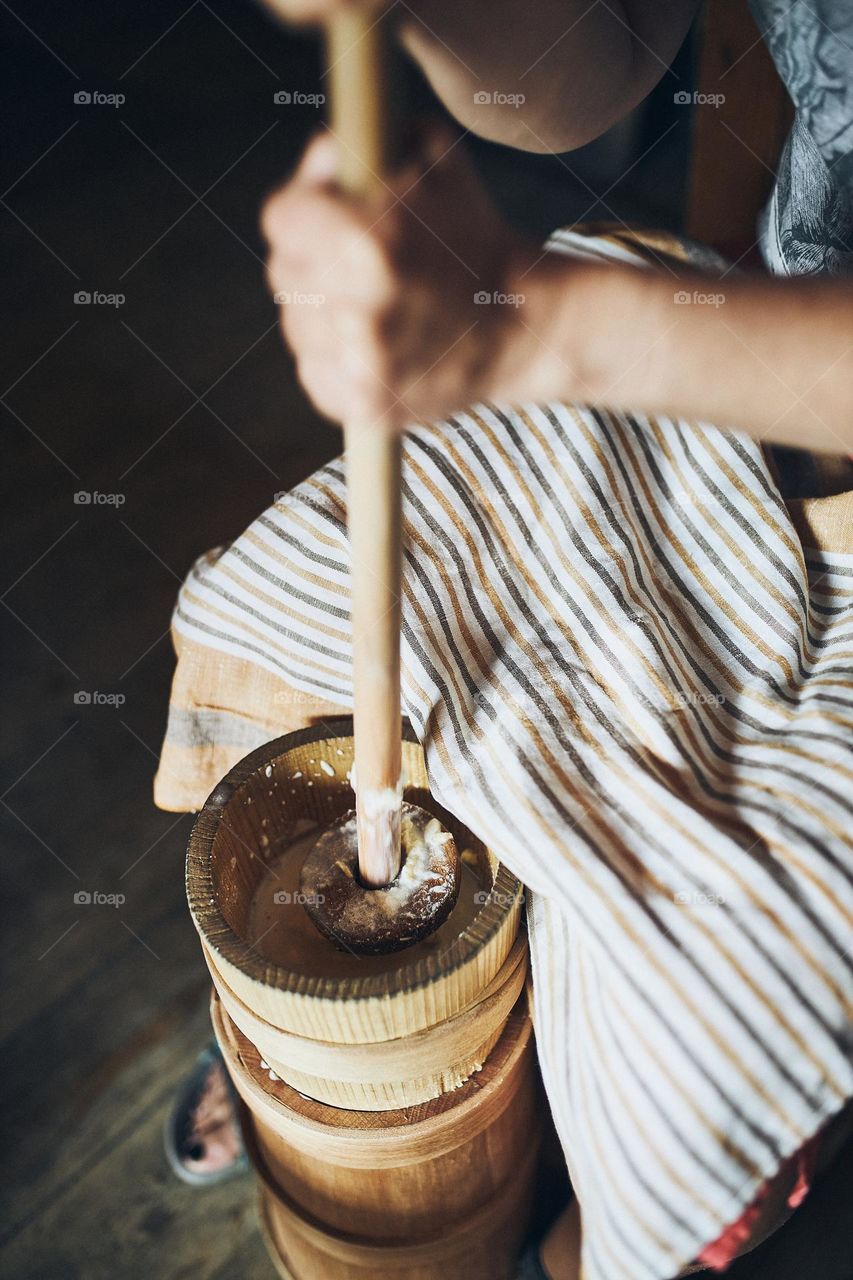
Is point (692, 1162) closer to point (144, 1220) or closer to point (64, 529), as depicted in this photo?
point (144, 1220)

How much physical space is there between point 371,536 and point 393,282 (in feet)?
0.50

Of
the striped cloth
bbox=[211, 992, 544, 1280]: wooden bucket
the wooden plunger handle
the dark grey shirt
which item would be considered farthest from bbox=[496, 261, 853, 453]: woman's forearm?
bbox=[211, 992, 544, 1280]: wooden bucket

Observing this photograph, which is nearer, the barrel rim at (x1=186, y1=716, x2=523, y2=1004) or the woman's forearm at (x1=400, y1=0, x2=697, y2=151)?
the barrel rim at (x1=186, y1=716, x2=523, y2=1004)

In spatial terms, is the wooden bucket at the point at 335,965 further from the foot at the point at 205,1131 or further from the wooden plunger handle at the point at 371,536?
the foot at the point at 205,1131

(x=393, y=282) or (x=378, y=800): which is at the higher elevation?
(x=393, y=282)

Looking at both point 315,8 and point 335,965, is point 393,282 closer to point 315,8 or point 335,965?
point 315,8

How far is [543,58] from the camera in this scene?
93cm

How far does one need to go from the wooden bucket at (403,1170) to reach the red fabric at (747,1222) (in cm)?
19

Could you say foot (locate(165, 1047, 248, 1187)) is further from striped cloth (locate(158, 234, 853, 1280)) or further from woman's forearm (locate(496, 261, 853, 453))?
woman's forearm (locate(496, 261, 853, 453))

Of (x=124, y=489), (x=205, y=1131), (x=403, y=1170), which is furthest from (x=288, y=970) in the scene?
(x=124, y=489)

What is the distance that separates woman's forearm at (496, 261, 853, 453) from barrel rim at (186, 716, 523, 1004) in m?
0.37

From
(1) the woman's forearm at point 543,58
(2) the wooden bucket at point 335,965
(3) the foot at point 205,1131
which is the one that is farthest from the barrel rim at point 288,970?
(1) the woman's forearm at point 543,58

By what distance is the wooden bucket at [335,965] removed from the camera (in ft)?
2.20

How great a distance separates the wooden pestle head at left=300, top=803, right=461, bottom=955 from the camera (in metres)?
0.77
